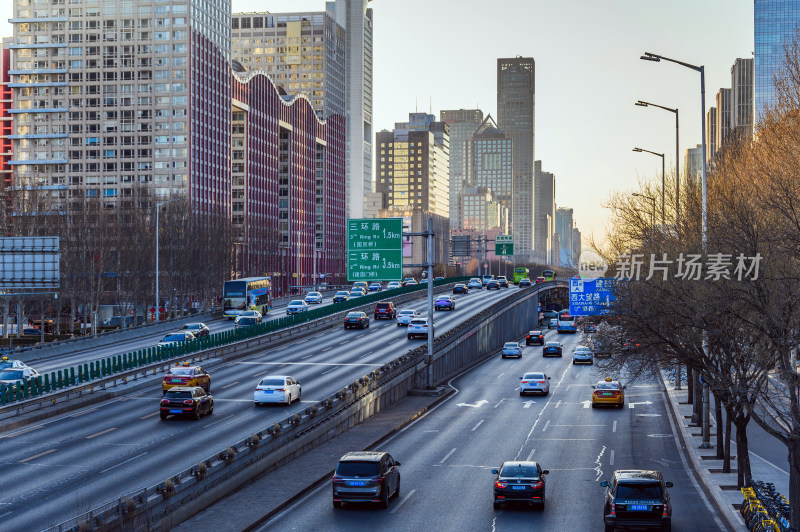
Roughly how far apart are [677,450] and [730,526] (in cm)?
1411

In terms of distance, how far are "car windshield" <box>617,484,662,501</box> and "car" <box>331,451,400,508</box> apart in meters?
6.59

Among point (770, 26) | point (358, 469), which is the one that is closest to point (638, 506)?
point (358, 469)

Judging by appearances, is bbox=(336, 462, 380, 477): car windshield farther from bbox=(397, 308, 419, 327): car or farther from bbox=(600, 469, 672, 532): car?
bbox=(397, 308, 419, 327): car

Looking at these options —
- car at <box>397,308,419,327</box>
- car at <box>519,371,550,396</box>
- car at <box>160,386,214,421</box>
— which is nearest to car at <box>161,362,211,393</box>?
car at <box>160,386,214,421</box>

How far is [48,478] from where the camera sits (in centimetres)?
3038

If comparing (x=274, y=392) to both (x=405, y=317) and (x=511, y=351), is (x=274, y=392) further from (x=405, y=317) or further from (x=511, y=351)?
(x=405, y=317)

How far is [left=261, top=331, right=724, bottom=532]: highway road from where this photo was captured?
26.1 metres

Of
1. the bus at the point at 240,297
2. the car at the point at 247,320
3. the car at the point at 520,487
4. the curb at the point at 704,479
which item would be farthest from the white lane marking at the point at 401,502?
the bus at the point at 240,297

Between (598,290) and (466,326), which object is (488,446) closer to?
(598,290)

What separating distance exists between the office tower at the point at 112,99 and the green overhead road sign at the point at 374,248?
120865 mm

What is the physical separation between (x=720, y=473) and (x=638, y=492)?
10073 millimetres

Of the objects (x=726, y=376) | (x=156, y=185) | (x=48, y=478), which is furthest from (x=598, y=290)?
(x=156, y=185)

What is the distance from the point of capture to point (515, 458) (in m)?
36.4

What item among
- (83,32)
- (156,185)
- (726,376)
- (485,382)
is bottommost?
(485,382)
